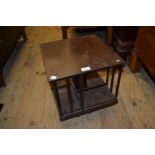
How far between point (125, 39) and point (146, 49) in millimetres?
Answer: 380

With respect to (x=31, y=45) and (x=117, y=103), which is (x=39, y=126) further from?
(x=31, y=45)

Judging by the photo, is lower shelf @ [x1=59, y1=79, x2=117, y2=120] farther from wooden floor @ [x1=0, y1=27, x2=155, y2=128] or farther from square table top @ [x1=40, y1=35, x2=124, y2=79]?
square table top @ [x1=40, y1=35, x2=124, y2=79]

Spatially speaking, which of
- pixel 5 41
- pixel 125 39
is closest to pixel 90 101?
pixel 125 39

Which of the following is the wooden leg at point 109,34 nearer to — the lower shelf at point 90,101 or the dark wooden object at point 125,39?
the dark wooden object at point 125,39

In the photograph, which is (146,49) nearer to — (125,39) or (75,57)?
(125,39)

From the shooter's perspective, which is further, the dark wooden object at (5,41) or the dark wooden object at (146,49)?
the dark wooden object at (5,41)

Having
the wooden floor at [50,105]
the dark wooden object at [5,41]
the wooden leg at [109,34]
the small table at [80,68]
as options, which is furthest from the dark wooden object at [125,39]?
the dark wooden object at [5,41]

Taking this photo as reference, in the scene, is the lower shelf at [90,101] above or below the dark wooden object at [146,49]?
below

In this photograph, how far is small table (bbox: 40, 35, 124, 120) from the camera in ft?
2.98

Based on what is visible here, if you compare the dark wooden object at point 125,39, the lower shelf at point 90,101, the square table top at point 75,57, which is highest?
the square table top at point 75,57

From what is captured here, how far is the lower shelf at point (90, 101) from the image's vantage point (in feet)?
3.75

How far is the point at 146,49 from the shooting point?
129 cm

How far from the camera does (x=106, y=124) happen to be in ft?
3.70

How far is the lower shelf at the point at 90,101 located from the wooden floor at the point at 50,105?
62 millimetres
